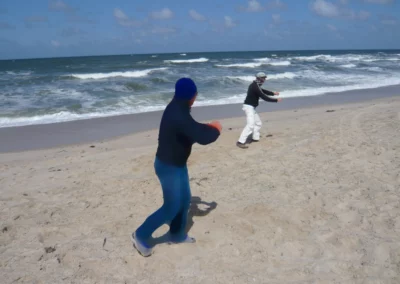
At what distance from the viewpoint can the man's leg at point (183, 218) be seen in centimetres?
342

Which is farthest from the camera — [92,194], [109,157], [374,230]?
[109,157]

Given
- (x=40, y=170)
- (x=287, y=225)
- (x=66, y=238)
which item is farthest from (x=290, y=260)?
(x=40, y=170)

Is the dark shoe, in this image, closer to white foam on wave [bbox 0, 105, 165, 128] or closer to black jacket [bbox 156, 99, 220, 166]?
black jacket [bbox 156, 99, 220, 166]

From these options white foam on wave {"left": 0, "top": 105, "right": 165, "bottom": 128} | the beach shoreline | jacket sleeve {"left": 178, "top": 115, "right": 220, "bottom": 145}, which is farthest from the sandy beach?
white foam on wave {"left": 0, "top": 105, "right": 165, "bottom": 128}

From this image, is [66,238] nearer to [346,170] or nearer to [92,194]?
[92,194]

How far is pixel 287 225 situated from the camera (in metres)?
4.05

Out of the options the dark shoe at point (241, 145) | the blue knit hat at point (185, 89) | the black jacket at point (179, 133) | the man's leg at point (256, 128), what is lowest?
the dark shoe at point (241, 145)

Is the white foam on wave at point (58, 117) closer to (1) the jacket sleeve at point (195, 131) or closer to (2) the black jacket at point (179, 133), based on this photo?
(2) the black jacket at point (179, 133)

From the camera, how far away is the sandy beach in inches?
132

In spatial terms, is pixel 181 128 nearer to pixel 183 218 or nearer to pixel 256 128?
pixel 183 218

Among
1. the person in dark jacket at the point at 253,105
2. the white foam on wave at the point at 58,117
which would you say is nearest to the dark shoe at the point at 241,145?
the person in dark jacket at the point at 253,105

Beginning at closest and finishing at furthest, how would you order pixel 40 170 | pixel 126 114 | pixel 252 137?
1. pixel 40 170
2. pixel 252 137
3. pixel 126 114

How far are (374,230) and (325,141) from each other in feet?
10.8

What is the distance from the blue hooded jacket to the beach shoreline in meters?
6.47
